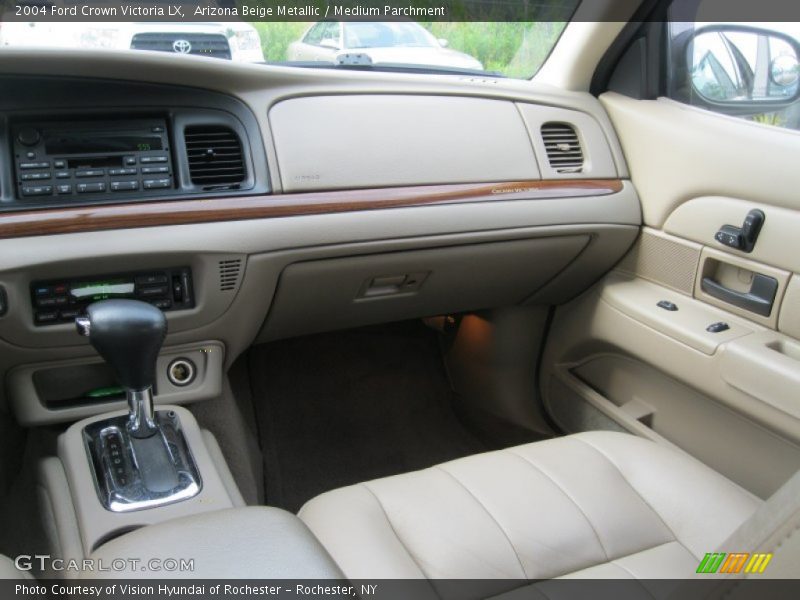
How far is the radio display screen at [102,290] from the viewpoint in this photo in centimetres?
146

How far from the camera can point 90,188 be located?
1455 millimetres

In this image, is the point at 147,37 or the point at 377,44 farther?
the point at 377,44

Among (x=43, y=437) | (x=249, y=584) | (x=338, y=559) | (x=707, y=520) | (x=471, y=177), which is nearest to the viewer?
(x=249, y=584)

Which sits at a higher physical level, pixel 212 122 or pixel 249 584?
pixel 212 122

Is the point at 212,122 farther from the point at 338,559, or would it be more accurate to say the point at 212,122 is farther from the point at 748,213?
the point at 748,213

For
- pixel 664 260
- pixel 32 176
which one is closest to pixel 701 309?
pixel 664 260

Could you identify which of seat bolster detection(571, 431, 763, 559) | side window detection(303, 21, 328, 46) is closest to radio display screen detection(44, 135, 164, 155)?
side window detection(303, 21, 328, 46)

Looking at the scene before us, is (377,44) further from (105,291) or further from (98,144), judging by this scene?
(105,291)

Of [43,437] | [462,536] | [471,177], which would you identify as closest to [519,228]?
[471,177]

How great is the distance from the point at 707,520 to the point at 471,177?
942 mm

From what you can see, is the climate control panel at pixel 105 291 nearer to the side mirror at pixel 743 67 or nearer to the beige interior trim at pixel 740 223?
the beige interior trim at pixel 740 223

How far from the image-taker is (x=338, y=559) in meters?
1.17

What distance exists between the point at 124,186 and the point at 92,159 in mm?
84

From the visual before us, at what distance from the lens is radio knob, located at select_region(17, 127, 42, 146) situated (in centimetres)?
143
